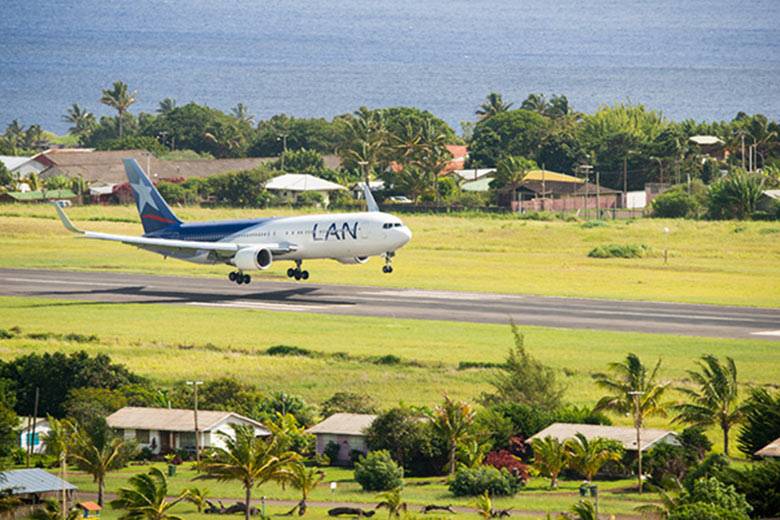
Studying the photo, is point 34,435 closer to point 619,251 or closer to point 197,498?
point 197,498

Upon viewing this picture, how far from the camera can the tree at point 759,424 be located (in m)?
59.9

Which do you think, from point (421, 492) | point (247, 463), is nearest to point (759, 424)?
point (421, 492)

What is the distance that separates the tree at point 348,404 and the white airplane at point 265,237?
1308 inches

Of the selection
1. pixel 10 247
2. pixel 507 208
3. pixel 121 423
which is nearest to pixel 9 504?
pixel 121 423

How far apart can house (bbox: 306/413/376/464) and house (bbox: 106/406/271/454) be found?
257cm

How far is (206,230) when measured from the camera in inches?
4446

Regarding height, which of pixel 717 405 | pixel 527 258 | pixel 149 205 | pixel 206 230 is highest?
pixel 149 205

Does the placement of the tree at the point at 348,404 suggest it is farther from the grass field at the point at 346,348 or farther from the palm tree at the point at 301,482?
the palm tree at the point at 301,482

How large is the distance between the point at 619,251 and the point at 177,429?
264 ft

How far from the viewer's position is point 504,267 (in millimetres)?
130250

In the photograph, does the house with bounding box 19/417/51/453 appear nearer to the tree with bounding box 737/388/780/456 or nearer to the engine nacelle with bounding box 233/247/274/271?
the tree with bounding box 737/388/780/456

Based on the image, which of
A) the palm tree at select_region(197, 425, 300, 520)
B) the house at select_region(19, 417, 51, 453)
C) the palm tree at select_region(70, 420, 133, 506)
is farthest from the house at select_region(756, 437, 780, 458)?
the house at select_region(19, 417, 51, 453)

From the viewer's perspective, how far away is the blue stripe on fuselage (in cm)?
11144

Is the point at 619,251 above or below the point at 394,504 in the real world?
above
